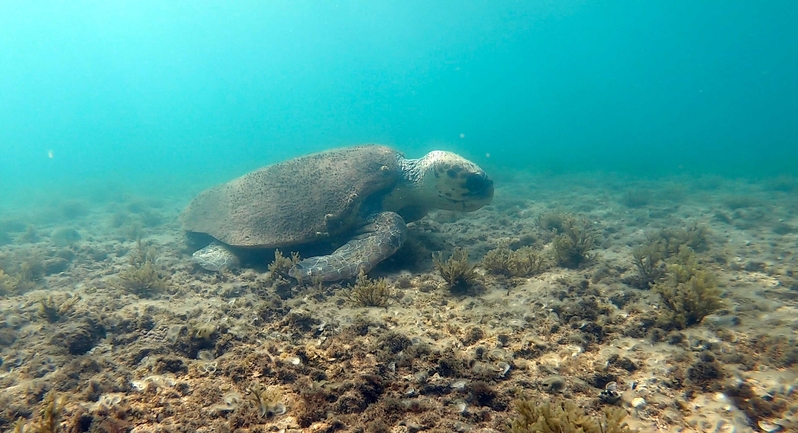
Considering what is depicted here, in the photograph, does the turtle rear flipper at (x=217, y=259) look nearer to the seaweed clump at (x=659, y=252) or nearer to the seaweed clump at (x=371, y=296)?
the seaweed clump at (x=371, y=296)

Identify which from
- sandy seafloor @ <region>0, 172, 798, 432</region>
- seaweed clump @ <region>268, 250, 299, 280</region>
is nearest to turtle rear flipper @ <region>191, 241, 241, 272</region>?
sandy seafloor @ <region>0, 172, 798, 432</region>

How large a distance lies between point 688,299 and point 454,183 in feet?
15.0

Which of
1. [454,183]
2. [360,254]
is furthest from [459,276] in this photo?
[454,183]

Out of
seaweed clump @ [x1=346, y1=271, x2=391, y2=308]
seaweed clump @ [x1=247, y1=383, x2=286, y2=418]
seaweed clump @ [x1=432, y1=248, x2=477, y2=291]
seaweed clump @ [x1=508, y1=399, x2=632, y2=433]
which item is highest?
seaweed clump @ [x1=432, y1=248, x2=477, y2=291]

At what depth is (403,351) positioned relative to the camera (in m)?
3.60

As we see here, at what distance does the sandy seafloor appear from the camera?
281cm

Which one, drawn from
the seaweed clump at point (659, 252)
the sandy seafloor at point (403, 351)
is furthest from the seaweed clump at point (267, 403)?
the seaweed clump at point (659, 252)

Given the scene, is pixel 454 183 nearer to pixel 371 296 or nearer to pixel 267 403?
pixel 371 296

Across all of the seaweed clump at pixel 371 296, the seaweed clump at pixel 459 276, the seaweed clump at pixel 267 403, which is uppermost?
the seaweed clump at pixel 459 276

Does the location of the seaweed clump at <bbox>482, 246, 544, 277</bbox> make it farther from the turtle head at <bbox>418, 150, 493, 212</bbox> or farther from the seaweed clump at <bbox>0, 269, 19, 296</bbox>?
the seaweed clump at <bbox>0, 269, 19, 296</bbox>

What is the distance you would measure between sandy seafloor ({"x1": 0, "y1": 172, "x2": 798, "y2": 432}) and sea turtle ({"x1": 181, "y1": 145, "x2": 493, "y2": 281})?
1.79 ft

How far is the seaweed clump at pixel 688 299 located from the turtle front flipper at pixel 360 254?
4154 mm

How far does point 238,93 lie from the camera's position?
560 ft

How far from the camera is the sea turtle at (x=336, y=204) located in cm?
654
